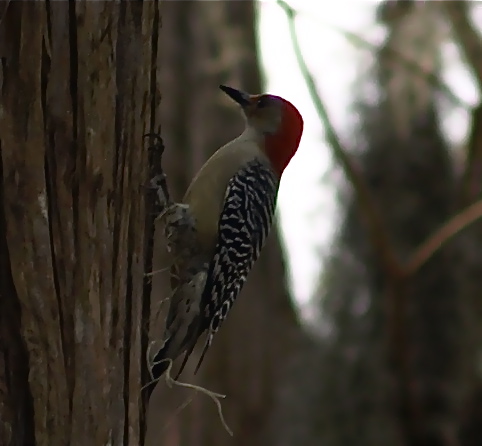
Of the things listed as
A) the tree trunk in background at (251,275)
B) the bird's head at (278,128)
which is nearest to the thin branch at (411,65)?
→ the bird's head at (278,128)

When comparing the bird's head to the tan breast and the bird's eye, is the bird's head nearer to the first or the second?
the bird's eye

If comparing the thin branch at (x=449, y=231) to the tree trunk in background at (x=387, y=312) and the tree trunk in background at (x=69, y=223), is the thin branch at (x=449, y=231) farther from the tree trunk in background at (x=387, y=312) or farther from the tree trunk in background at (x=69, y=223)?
the tree trunk in background at (x=69, y=223)

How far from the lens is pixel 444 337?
18.5 ft

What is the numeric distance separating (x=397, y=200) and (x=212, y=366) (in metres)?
1.89

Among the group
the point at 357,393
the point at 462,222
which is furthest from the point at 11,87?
the point at 357,393

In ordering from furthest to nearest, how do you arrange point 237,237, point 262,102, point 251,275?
point 251,275 → point 262,102 → point 237,237

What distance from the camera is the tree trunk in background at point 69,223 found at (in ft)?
5.41

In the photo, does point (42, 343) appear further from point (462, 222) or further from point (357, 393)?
point (357, 393)

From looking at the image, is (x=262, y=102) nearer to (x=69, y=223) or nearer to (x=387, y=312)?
(x=69, y=223)

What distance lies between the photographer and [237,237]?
109 inches

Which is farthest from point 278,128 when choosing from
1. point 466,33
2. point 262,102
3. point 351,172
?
point 466,33

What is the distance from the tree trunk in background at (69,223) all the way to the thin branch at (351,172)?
1963 millimetres

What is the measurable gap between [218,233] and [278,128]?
0.62m

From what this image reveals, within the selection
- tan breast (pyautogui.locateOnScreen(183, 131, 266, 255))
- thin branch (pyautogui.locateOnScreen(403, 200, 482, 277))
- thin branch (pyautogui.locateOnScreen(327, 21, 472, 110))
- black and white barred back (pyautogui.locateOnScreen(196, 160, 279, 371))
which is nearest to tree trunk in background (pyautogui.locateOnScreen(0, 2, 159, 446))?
black and white barred back (pyautogui.locateOnScreen(196, 160, 279, 371))
